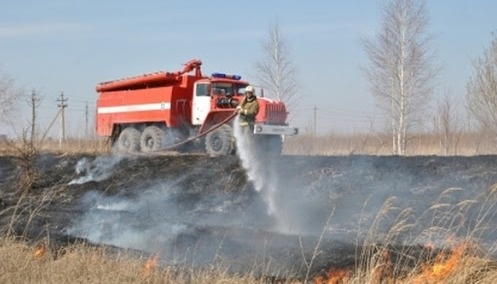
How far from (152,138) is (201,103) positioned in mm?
2240

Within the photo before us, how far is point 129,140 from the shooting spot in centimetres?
2086

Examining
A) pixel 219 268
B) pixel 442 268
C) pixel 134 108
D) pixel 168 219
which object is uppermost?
pixel 134 108

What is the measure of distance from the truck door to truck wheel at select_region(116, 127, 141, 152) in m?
2.69

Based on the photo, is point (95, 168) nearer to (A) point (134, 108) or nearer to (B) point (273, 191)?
(A) point (134, 108)

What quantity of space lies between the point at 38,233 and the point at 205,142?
8648mm

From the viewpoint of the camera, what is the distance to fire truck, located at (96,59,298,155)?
1733cm

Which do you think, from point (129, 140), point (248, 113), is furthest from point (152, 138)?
point (248, 113)

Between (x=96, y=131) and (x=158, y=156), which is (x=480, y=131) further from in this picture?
(x=96, y=131)

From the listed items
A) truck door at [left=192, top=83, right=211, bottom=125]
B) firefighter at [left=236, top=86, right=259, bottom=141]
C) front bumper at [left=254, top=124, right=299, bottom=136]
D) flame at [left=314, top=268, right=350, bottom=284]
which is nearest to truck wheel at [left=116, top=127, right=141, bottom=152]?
truck door at [left=192, top=83, right=211, bottom=125]

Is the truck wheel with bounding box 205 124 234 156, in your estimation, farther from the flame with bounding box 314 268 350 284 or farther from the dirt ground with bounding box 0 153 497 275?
the flame with bounding box 314 268 350 284

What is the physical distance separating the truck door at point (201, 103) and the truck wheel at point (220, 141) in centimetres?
103

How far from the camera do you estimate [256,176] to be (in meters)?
12.8

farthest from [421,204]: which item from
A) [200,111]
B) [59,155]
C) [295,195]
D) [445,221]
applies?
[59,155]

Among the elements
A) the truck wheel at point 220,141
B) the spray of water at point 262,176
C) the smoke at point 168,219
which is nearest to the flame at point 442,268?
the smoke at point 168,219
